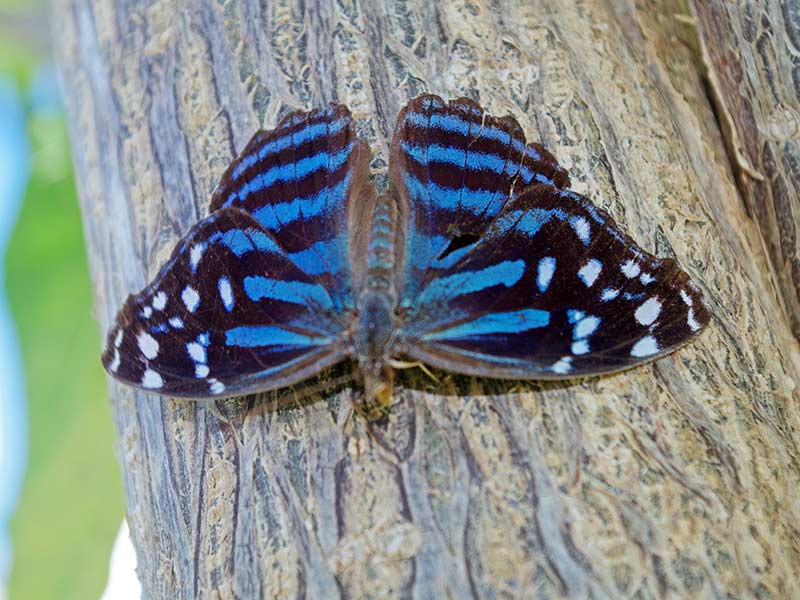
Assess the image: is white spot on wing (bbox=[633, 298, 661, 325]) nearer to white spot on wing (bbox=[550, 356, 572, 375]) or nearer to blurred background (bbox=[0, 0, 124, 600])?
white spot on wing (bbox=[550, 356, 572, 375])

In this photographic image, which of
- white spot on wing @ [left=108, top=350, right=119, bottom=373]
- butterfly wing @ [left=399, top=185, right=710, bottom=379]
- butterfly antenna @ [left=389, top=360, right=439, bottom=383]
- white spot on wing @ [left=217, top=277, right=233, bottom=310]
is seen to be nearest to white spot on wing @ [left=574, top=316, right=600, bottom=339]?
butterfly wing @ [left=399, top=185, right=710, bottom=379]

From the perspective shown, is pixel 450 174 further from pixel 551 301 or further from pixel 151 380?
pixel 151 380

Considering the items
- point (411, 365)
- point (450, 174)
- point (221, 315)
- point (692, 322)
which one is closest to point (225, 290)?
point (221, 315)

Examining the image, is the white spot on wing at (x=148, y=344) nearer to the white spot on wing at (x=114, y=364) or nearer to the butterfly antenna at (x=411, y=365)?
the white spot on wing at (x=114, y=364)

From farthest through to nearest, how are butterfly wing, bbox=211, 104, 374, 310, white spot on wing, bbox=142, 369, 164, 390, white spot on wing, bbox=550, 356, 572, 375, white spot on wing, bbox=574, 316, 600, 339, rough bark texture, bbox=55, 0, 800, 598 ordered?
butterfly wing, bbox=211, 104, 374, 310 → white spot on wing, bbox=142, 369, 164, 390 → white spot on wing, bbox=574, 316, 600, 339 → white spot on wing, bbox=550, 356, 572, 375 → rough bark texture, bbox=55, 0, 800, 598

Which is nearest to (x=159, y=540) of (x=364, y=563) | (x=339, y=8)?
(x=364, y=563)

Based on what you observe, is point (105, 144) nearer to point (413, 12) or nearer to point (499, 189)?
point (413, 12)
